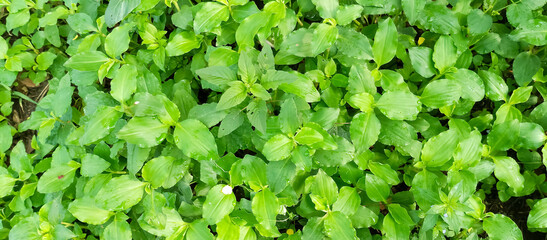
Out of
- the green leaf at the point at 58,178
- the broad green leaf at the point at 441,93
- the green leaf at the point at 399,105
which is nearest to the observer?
the green leaf at the point at 399,105

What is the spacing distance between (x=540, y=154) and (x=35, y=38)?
3.75 metres

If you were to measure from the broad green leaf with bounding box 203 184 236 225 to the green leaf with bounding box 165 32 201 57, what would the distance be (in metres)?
0.91

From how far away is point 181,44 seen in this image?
2283 mm

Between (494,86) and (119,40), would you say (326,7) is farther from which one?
(119,40)

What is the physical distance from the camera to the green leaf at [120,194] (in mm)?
1938

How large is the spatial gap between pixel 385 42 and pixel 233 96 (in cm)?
92

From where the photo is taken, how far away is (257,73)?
1.97 m

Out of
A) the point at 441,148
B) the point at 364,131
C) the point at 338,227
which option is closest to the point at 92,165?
the point at 338,227

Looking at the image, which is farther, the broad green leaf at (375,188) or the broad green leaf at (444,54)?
the broad green leaf at (444,54)

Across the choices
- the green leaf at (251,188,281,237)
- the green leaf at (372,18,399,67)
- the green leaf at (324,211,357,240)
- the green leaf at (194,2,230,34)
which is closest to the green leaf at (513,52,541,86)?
the green leaf at (372,18,399,67)

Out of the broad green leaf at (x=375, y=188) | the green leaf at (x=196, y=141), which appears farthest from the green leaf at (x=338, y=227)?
the green leaf at (x=196, y=141)

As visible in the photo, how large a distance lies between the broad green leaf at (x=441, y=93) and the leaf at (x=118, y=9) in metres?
1.72

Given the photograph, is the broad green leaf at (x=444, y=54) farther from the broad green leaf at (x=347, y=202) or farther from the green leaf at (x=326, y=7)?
the broad green leaf at (x=347, y=202)

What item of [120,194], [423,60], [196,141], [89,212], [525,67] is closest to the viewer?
[196,141]
